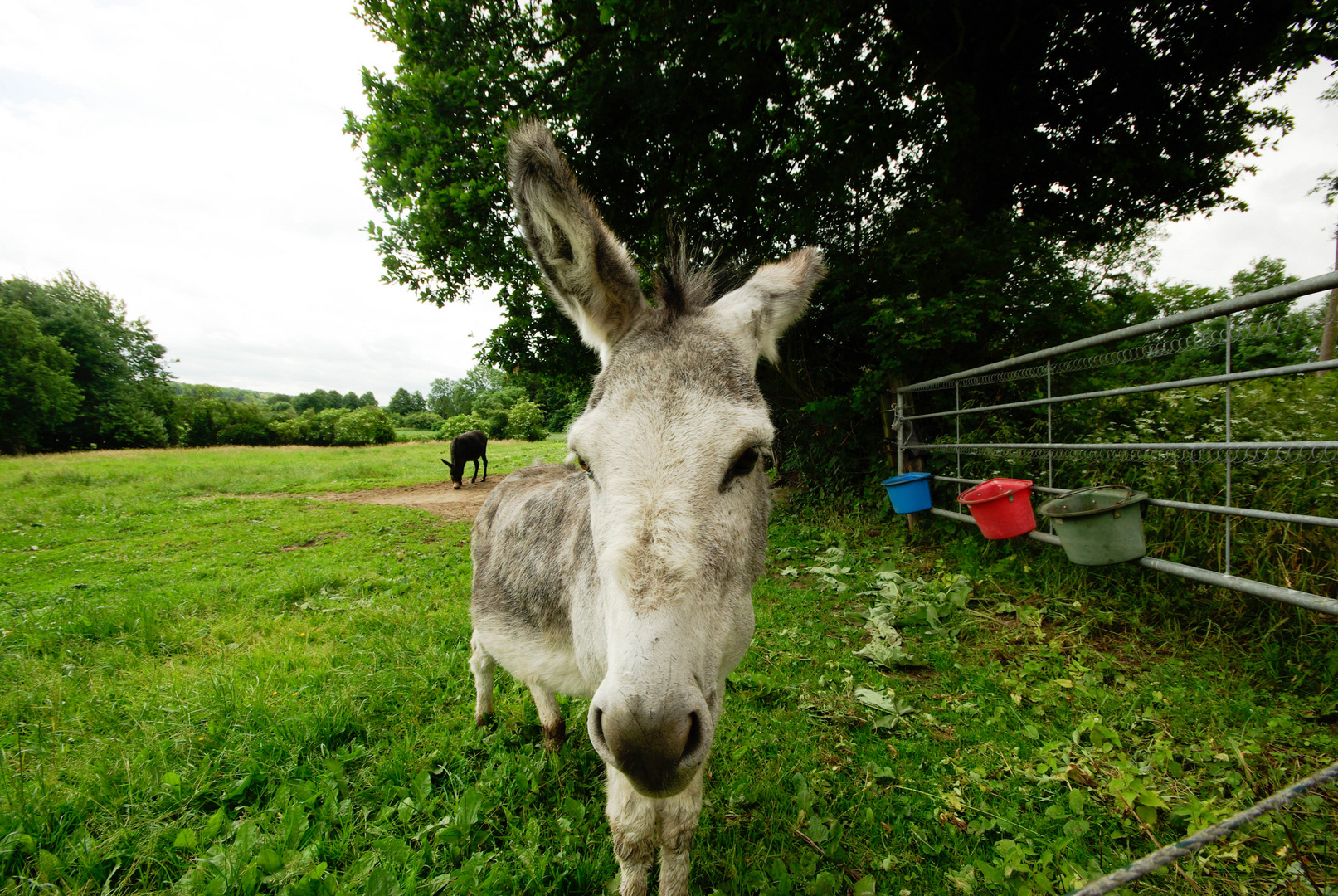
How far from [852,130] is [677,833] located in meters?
8.34

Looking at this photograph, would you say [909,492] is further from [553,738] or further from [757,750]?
[553,738]

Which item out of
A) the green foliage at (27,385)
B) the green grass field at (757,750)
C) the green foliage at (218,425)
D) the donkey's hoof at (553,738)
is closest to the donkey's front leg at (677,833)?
the green grass field at (757,750)

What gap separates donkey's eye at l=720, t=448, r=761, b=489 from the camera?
156 centimetres

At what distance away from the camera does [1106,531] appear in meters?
3.38

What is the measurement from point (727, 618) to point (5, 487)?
81.7ft

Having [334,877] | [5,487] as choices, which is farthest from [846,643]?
[5,487]

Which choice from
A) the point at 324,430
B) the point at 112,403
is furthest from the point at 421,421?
the point at 112,403

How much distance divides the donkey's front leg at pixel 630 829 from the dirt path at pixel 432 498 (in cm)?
912

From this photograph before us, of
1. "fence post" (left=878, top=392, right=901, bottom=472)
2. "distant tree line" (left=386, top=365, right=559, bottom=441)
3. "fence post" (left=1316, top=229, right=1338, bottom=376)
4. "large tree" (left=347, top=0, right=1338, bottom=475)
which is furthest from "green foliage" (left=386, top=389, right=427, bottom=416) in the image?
"fence post" (left=1316, top=229, right=1338, bottom=376)

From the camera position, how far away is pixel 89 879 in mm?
2039

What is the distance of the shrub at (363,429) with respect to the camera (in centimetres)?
3716

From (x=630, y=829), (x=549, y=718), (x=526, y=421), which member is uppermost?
(x=526, y=421)

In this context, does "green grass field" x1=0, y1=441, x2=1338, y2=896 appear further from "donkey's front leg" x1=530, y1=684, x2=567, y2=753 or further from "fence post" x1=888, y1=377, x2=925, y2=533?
"fence post" x1=888, y1=377, x2=925, y2=533

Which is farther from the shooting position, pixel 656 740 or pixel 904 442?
pixel 904 442
